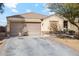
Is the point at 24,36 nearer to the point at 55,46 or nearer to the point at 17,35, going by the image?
the point at 17,35

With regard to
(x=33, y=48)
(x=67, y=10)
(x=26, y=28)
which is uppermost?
(x=67, y=10)

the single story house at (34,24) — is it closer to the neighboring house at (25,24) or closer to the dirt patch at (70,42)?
the neighboring house at (25,24)

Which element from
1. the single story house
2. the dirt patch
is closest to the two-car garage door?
the single story house

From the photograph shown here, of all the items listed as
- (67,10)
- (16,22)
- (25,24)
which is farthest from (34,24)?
(67,10)

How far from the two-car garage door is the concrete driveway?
0.22 feet

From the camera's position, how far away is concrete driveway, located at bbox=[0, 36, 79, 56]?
2.91 meters

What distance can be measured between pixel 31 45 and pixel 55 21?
38cm

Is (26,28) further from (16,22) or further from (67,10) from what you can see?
(67,10)

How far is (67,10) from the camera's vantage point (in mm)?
2967

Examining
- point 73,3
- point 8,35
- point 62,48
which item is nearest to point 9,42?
point 8,35

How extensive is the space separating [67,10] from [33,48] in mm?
567

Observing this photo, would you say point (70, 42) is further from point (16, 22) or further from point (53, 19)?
point (16, 22)

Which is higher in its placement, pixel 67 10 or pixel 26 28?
pixel 67 10

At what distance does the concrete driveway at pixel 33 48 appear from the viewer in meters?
2.91
